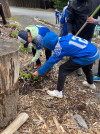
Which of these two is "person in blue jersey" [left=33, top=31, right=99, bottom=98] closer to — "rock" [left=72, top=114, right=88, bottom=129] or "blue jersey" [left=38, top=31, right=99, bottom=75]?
"blue jersey" [left=38, top=31, right=99, bottom=75]

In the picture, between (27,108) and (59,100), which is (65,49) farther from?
(27,108)

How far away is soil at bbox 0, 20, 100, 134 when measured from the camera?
231 centimetres

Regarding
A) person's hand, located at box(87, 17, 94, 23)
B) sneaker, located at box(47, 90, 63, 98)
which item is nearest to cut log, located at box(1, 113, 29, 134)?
sneaker, located at box(47, 90, 63, 98)

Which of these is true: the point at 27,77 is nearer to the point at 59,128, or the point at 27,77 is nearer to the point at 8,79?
the point at 8,79

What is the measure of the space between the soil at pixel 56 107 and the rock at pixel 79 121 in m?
0.03

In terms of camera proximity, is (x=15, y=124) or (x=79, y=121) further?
(x=79, y=121)

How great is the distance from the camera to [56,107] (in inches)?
107

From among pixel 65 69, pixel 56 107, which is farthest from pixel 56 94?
pixel 65 69

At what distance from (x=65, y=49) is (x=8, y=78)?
3.71 ft

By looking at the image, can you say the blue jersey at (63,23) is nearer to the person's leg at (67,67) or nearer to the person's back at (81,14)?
the person's back at (81,14)

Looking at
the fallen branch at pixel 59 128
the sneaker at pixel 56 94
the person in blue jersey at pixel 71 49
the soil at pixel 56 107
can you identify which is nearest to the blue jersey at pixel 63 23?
the soil at pixel 56 107

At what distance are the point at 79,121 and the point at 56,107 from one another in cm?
52

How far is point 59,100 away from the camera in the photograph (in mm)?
2889

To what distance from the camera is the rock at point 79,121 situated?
238cm
